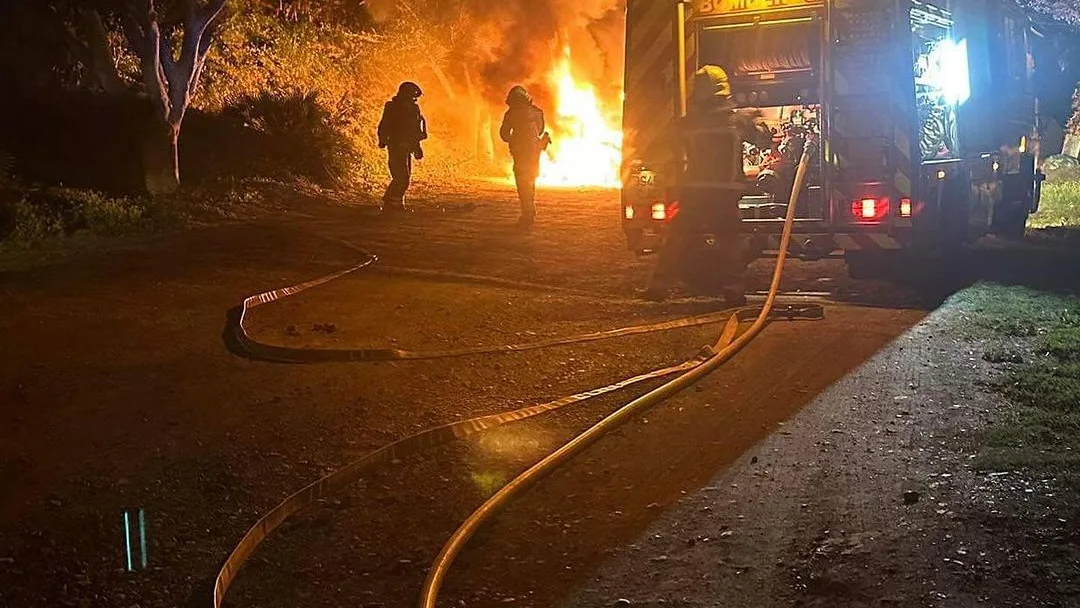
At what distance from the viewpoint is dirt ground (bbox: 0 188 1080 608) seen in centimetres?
357

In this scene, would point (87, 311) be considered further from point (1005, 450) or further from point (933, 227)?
point (933, 227)

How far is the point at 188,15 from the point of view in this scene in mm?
13797

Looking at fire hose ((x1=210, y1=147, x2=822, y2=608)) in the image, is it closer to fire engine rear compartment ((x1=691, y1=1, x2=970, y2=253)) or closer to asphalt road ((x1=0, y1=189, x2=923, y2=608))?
asphalt road ((x1=0, y1=189, x2=923, y2=608))

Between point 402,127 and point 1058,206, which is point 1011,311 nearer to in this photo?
point 402,127

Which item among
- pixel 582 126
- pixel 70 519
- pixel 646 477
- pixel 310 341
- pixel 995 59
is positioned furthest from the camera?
pixel 582 126

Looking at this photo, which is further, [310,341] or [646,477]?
[310,341]

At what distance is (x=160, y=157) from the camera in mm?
14078

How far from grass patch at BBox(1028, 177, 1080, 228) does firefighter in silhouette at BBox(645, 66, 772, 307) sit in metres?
7.09

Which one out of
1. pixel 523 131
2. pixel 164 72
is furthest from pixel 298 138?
pixel 523 131

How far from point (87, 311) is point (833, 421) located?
5358 mm

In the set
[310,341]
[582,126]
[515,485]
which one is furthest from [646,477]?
[582,126]

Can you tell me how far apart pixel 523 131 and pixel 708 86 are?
4.13m

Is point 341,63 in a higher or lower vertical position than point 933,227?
higher

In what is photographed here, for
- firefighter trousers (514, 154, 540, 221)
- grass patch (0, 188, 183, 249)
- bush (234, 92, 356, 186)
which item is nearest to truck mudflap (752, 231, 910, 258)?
firefighter trousers (514, 154, 540, 221)
